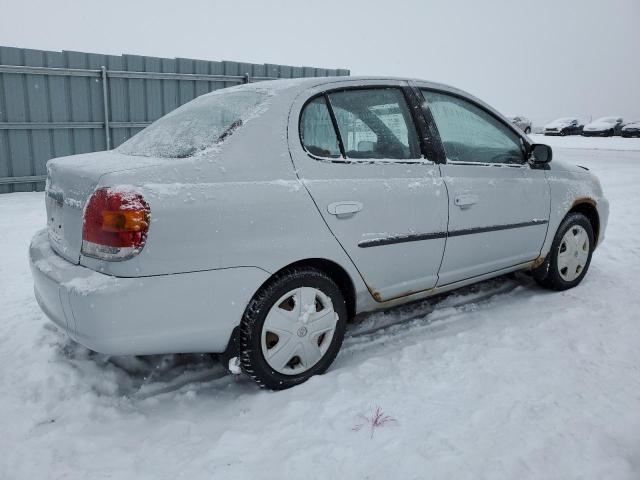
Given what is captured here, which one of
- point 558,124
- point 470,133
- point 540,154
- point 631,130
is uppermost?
point 558,124

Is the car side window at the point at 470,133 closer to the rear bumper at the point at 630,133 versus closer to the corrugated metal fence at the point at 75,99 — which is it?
the corrugated metal fence at the point at 75,99

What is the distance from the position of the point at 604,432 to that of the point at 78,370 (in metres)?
2.65

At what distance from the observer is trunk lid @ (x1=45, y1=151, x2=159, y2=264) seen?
92.3 inches

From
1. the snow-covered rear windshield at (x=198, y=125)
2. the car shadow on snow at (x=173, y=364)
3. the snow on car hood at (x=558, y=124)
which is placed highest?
the snow on car hood at (x=558, y=124)

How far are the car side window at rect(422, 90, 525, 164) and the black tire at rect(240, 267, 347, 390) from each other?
1.22 meters

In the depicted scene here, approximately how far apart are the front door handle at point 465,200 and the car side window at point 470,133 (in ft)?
0.80

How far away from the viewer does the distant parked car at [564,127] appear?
111 ft

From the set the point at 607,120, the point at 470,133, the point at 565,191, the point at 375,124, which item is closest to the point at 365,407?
the point at 375,124

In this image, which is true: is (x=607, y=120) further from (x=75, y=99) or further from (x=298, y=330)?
(x=298, y=330)

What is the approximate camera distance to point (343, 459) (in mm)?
2197

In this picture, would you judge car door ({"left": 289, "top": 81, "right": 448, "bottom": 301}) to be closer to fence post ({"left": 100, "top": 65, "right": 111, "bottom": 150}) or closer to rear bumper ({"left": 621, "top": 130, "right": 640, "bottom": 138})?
fence post ({"left": 100, "top": 65, "right": 111, "bottom": 150})

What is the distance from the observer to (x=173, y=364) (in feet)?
10.1

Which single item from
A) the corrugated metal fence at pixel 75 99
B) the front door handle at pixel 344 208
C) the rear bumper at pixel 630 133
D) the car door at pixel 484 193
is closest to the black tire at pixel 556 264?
the car door at pixel 484 193

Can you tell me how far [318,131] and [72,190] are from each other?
1.24 m
